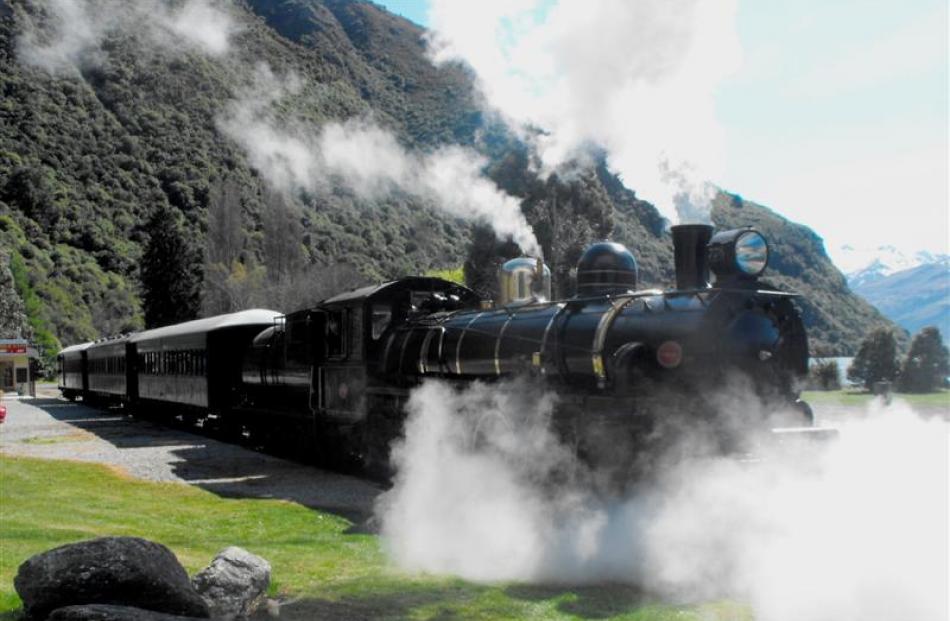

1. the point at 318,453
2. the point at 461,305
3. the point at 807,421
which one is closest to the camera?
the point at 807,421

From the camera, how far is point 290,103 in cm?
13838

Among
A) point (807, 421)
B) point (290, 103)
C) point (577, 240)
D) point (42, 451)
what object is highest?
point (290, 103)

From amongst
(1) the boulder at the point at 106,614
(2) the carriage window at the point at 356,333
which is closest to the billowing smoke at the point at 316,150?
(2) the carriage window at the point at 356,333

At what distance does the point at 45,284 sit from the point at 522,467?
262 ft

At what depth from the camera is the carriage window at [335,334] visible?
14922mm

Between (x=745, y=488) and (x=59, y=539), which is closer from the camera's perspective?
(x=745, y=488)

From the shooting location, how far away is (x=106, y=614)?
5.20m

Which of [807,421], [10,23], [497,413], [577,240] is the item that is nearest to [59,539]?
[497,413]

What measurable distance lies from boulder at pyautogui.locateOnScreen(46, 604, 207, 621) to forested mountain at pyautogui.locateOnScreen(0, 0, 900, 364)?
24.6 metres

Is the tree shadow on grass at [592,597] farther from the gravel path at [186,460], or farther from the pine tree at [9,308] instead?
the pine tree at [9,308]

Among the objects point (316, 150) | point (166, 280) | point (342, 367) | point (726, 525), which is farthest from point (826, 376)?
point (316, 150)

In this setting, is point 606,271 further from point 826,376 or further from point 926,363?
point 926,363

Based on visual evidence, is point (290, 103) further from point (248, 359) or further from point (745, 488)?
point (745, 488)

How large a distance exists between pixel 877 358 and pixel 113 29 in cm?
12595
